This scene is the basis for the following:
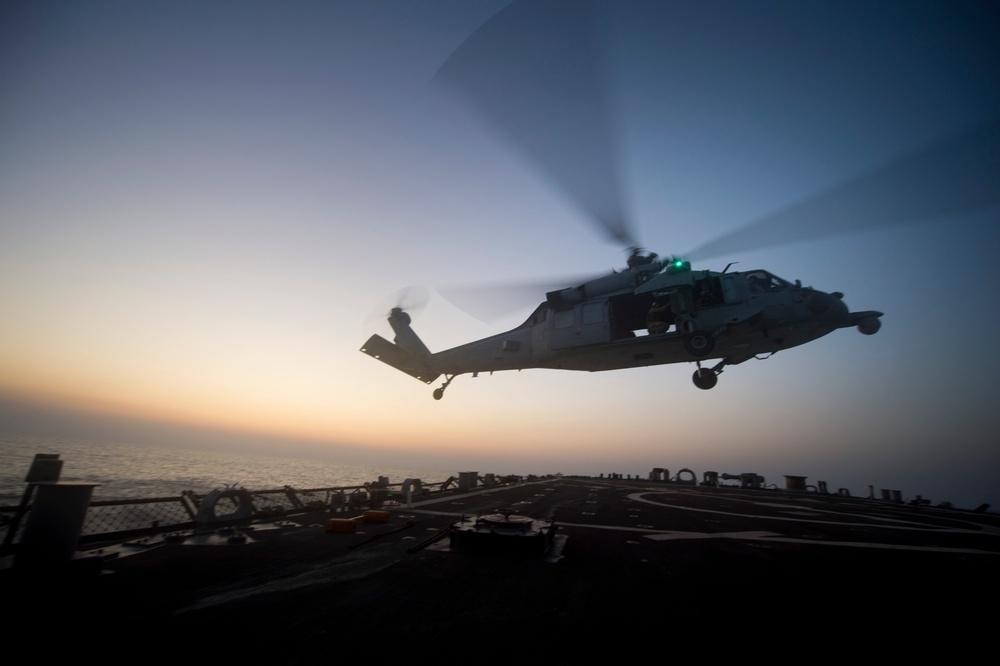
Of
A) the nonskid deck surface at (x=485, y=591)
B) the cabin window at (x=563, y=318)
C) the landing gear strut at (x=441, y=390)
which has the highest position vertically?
the cabin window at (x=563, y=318)

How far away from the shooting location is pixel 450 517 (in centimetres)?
1405

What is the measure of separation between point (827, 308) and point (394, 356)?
22.2 metres

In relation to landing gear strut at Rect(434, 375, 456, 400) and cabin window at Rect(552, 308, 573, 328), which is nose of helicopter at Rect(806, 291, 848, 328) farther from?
landing gear strut at Rect(434, 375, 456, 400)

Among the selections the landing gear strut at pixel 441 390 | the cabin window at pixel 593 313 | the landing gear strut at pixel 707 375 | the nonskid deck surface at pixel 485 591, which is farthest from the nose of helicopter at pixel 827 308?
the landing gear strut at pixel 441 390

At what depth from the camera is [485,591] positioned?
6008mm

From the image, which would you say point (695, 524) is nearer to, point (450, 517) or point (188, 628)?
point (450, 517)

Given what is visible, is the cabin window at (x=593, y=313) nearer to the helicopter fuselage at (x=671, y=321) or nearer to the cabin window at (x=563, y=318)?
the helicopter fuselage at (x=671, y=321)

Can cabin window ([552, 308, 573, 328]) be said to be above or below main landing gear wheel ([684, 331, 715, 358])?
above

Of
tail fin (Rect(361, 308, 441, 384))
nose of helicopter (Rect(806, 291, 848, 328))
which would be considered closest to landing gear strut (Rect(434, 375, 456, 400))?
tail fin (Rect(361, 308, 441, 384))

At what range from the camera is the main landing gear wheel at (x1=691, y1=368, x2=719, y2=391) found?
18.3 meters

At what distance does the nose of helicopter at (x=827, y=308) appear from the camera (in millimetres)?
16391

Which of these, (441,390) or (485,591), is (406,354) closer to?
(441,390)

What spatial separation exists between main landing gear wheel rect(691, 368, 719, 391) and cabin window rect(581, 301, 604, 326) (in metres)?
5.15

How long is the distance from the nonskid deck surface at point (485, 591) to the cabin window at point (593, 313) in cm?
995
